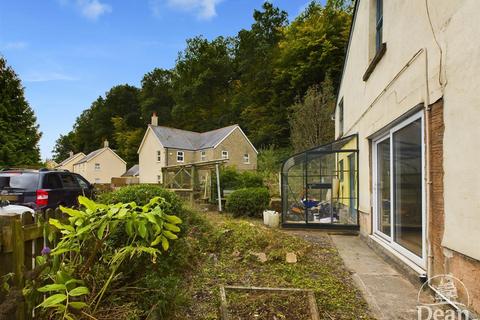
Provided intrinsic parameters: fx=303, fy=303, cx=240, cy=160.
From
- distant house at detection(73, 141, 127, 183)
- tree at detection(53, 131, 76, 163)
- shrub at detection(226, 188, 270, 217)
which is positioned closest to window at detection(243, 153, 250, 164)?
distant house at detection(73, 141, 127, 183)

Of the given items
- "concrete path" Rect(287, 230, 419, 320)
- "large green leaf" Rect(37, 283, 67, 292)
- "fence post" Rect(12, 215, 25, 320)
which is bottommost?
"concrete path" Rect(287, 230, 419, 320)

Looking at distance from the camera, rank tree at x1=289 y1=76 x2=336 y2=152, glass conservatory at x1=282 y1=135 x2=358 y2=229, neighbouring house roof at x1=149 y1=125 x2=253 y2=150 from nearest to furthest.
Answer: glass conservatory at x1=282 y1=135 x2=358 y2=229 < tree at x1=289 y1=76 x2=336 y2=152 < neighbouring house roof at x1=149 y1=125 x2=253 y2=150

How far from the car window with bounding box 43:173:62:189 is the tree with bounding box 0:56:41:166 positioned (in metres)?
15.0

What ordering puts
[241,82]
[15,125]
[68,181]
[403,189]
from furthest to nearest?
[241,82] < [15,125] < [68,181] < [403,189]

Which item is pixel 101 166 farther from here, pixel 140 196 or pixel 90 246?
pixel 90 246

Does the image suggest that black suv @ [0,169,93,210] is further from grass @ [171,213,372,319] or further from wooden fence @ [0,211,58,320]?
wooden fence @ [0,211,58,320]

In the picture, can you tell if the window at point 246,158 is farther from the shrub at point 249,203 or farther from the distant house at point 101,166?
the shrub at point 249,203

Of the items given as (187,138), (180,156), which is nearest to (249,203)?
(180,156)

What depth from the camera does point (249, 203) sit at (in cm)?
1108

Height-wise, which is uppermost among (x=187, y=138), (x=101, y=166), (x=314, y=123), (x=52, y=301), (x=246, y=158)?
(x=187, y=138)

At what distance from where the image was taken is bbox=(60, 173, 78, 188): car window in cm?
882

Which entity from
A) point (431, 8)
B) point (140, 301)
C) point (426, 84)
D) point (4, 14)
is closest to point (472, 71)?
point (426, 84)

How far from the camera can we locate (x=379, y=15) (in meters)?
6.39

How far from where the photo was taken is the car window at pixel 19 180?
7.77 meters
